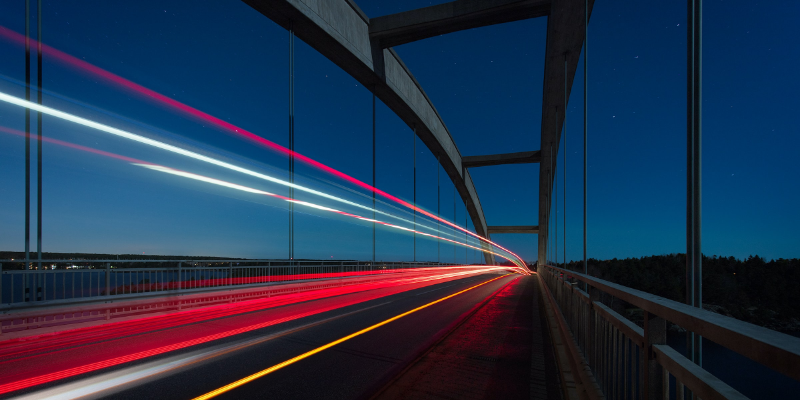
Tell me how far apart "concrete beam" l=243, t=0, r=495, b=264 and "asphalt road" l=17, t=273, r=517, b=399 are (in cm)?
1227

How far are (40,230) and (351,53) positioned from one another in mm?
13101

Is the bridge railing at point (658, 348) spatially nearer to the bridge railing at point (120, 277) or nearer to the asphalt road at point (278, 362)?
the asphalt road at point (278, 362)

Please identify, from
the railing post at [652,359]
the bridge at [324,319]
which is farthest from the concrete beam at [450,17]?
the railing post at [652,359]

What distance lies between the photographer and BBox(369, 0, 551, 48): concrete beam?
57.6ft

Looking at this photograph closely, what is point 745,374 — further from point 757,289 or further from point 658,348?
point 658,348

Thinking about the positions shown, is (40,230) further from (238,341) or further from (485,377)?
(485,377)

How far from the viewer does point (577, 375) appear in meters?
4.51

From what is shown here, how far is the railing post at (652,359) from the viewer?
233cm

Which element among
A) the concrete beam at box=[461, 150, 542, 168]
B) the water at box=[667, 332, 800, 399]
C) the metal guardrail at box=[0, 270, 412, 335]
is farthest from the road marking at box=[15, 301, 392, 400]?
the concrete beam at box=[461, 150, 542, 168]

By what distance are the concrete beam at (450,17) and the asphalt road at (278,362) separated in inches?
574

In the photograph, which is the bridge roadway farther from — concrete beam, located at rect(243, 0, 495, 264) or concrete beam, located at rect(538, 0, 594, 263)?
concrete beam, located at rect(538, 0, 594, 263)

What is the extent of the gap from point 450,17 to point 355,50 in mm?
4571

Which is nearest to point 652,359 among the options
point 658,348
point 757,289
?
point 658,348

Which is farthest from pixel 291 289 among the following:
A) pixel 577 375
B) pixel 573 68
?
pixel 573 68
